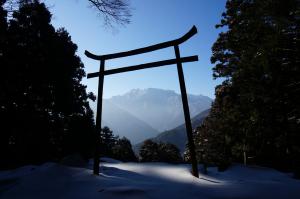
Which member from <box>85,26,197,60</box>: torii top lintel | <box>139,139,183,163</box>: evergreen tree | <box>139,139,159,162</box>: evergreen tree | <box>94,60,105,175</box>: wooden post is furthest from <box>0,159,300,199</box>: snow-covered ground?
<box>139,139,159,162</box>: evergreen tree

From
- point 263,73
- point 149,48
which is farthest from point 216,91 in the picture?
point 149,48

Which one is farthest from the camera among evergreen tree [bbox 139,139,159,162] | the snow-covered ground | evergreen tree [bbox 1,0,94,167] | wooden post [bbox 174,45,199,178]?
evergreen tree [bbox 139,139,159,162]

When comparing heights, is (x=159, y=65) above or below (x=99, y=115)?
above

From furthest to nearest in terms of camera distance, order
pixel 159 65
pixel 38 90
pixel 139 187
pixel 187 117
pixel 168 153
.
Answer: pixel 168 153 → pixel 38 90 → pixel 159 65 → pixel 187 117 → pixel 139 187

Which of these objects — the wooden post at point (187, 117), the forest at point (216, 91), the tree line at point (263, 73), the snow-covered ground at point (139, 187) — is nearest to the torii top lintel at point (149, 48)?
the wooden post at point (187, 117)

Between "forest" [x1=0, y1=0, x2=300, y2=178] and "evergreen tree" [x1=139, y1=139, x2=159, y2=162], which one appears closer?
"forest" [x1=0, y1=0, x2=300, y2=178]

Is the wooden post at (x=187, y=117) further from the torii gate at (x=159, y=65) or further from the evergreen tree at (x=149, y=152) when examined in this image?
the evergreen tree at (x=149, y=152)

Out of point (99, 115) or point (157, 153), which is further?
point (157, 153)

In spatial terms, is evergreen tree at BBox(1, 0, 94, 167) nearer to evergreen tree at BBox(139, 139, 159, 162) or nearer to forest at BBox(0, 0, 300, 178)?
forest at BBox(0, 0, 300, 178)

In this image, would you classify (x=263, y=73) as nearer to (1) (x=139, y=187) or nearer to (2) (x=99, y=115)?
(2) (x=99, y=115)

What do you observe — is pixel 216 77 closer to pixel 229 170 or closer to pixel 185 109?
pixel 229 170

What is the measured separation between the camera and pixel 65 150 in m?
27.0

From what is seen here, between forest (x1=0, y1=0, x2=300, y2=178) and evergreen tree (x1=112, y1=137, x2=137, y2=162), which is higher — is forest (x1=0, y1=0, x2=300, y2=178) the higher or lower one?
the higher one

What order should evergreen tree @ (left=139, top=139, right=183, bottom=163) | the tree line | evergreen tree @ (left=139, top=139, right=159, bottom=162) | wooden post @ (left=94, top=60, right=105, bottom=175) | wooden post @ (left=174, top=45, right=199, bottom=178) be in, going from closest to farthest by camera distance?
wooden post @ (left=174, top=45, right=199, bottom=178), wooden post @ (left=94, top=60, right=105, bottom=175), the tree line, evergreen tree @ (left=139, top=139, right=183, bottom=163), evergreen tree @ (left=139, top=139, right=159, bottom=162)
